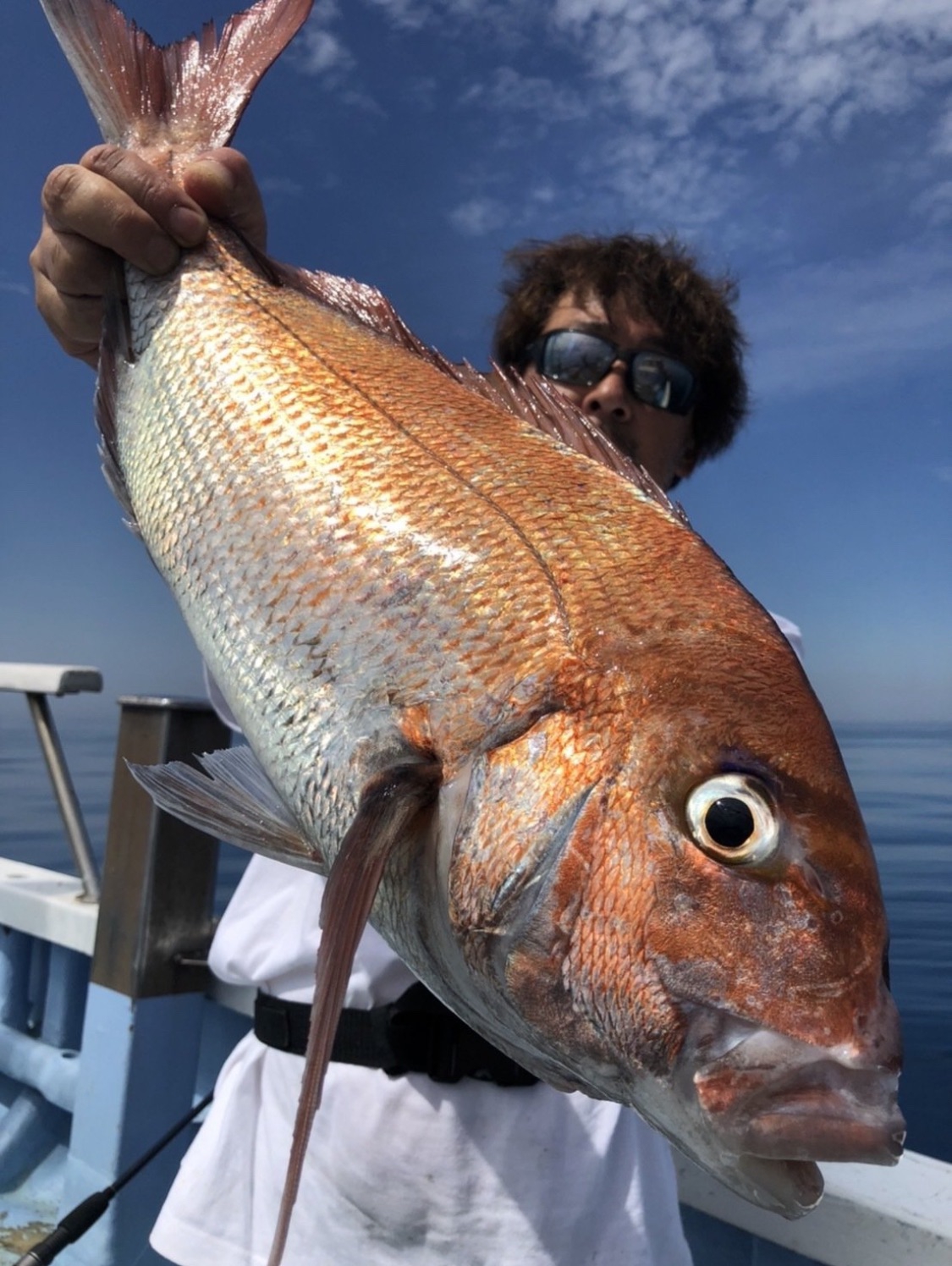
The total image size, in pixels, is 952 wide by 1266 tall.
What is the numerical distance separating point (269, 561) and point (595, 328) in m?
1.66

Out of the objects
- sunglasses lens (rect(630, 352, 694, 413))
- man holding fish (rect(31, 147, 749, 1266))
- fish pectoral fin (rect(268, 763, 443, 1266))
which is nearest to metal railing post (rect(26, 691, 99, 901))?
man holding fish (rect(31, 147, 749, 1266))

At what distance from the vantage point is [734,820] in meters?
0.97

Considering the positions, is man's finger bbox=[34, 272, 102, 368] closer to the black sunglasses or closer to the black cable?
the black sunglasses

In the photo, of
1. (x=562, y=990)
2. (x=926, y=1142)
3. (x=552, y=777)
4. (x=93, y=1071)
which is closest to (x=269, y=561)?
(x=552, y=777)

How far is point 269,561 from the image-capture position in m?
1.36

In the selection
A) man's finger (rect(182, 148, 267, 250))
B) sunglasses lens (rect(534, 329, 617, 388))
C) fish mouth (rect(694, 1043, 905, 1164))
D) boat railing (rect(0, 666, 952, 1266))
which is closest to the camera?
fish mouth (rect(694, 1043, 905, 1164))

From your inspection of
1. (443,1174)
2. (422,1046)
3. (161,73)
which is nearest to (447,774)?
A: (422,1046)

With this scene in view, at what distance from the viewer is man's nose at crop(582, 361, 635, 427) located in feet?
8.45

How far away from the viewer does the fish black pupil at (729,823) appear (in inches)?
38.2

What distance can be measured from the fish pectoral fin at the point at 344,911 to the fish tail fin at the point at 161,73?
4.33 ft

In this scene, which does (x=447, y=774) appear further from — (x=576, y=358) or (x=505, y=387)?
(x=576, y=358)

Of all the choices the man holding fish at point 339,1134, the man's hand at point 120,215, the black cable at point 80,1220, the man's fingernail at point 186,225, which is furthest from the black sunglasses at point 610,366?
the black cable at point 80,1220

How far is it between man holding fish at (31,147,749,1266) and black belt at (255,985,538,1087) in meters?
0.03

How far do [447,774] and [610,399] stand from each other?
1.71 meters
